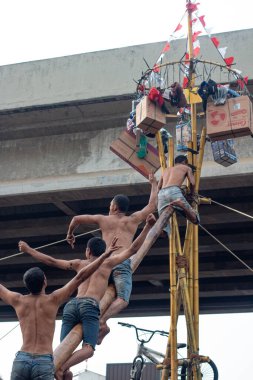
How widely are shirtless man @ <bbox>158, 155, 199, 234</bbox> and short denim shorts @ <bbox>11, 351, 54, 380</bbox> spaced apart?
371 centimetres

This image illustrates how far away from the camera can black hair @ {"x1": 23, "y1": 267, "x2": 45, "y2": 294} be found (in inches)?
300

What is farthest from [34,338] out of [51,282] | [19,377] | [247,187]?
[51,282]

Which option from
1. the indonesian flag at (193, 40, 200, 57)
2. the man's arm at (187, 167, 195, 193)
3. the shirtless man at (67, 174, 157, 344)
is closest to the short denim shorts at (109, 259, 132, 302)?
the shirtless man at (67, 174, 157, 344)

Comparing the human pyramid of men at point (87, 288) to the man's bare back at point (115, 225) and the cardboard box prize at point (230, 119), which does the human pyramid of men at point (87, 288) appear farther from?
the cardboard box prize at point (230, 119)

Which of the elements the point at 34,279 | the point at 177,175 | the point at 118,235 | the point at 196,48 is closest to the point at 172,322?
the point at 118,235

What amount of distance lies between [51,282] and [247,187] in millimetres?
8241

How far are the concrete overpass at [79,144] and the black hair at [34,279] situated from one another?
7756 mm

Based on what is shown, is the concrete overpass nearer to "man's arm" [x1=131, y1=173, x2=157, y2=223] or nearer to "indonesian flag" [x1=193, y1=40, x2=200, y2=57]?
"indonesian flag" [x1=193, y1=40, x2=200, y2=57]

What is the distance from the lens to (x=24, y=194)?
16.4 meters

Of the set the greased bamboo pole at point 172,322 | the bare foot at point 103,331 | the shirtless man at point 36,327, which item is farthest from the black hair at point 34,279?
the greased bamboo pole at point 172,322

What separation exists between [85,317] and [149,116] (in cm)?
319

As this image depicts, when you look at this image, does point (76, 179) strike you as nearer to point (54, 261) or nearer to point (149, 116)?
point (149, 116)

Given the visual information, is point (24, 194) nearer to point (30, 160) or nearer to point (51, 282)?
point (30, 160)

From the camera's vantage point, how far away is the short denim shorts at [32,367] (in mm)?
7516
